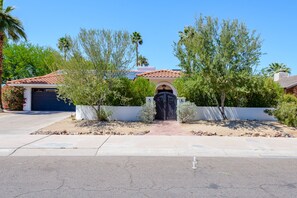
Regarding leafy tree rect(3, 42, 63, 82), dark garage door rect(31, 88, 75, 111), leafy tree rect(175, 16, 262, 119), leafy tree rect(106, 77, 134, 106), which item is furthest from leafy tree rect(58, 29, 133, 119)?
leafy tree rect(3, 42, 63, 82)

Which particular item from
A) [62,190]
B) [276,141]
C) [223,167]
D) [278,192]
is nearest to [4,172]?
[62,190]

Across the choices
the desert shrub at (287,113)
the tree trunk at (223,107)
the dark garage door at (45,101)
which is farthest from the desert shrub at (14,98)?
the desert shrub at (287,113)

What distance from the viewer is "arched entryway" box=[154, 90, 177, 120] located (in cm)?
1744

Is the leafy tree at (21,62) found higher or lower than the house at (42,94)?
higher

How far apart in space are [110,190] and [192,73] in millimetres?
11395

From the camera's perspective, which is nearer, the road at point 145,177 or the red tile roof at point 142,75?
the road at point 145,177

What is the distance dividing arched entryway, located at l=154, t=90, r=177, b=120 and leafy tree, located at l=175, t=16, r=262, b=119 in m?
2.67

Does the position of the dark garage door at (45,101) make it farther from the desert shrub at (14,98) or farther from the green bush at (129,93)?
the green bush at (129,93)

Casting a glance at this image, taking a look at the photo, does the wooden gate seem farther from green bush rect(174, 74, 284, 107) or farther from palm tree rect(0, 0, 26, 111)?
A: palm tree rect(0, 0, 26, 111)

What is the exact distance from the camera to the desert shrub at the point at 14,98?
25.8 meters

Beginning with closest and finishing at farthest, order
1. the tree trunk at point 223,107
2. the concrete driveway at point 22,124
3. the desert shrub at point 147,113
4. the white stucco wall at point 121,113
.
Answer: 1. the concrete driveway at point 22,124
2. the desert shrub at point 147,113
3. the tree trunk at point 223,107
4. the white stucco wall at point 121,113

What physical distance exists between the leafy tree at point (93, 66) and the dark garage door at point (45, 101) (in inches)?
438

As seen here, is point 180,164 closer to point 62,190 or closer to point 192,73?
point 62,190

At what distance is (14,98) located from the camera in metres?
25.8
